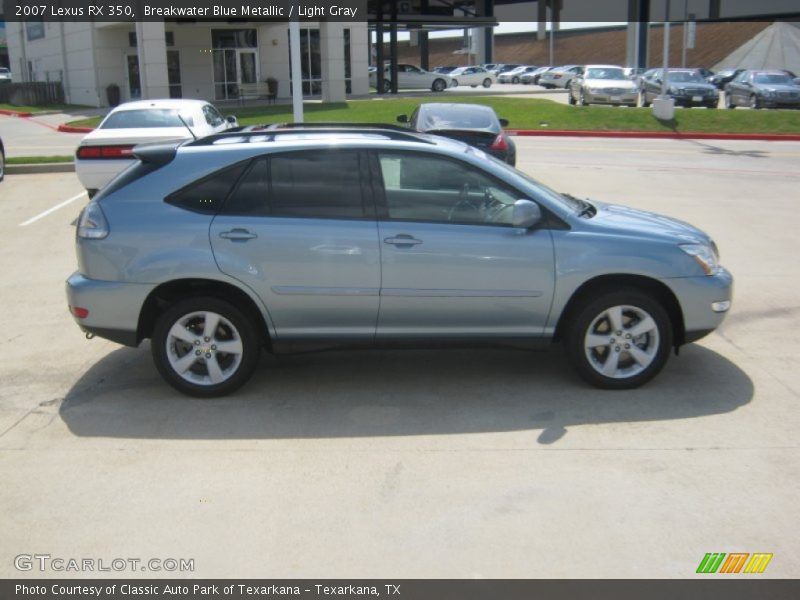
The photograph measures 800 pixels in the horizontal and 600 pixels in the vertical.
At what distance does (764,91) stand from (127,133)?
2633 centimetres

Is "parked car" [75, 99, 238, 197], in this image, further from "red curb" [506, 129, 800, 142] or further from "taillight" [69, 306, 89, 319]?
"red curb" [506, 129, 800, 142]

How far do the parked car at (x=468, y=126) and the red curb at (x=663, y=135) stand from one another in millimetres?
12224

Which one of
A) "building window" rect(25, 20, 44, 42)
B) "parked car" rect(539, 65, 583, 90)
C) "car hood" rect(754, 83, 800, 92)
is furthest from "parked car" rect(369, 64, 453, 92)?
"car hood" rect(754, 83, 800, 92)

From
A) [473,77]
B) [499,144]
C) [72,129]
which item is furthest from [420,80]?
[499,144]

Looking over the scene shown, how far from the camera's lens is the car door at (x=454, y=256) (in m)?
5.72

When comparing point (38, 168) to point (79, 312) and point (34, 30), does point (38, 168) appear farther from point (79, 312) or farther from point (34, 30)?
point (34, 30)

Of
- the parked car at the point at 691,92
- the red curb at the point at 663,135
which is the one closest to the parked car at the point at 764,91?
the parked car at the point at 691,92

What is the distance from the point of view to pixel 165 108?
14.2 m

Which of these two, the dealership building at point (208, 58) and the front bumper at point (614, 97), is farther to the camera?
the dealership building at point (208, 58)

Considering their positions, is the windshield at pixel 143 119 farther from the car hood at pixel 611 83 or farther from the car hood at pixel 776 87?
the car hood at pixel 776 87

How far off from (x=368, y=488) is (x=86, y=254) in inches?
102

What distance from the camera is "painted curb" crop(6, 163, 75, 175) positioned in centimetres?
1739
